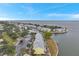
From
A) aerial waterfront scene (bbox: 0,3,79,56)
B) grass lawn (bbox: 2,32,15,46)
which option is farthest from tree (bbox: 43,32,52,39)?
grass lawn (bbox: 2,32,15,46)

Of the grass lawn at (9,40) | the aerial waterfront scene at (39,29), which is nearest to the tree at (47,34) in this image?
the aerial waterfront scene at (39,29)

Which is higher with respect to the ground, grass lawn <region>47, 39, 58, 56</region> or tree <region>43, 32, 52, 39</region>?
tree <region>43, 32, 52, 39</region>

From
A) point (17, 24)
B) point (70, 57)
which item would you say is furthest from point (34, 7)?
point (70, 57)

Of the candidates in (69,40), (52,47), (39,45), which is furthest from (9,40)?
(69,40)

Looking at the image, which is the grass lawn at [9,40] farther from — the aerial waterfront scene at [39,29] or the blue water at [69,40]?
the blue water at [69,40]

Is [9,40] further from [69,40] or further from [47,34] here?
[69,40]

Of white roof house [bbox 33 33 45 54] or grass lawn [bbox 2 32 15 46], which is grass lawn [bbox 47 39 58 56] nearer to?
white roof house [bbox 33 33 45 54]

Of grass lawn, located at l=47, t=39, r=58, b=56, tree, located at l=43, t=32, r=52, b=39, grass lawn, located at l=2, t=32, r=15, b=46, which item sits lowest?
grass lawn, located at l=47, t=39, r=58, b=56

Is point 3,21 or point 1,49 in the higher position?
point 3,21

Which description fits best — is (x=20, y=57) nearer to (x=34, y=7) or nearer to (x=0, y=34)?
(x=0, y=34)
